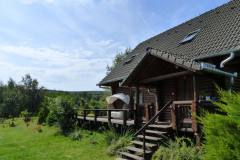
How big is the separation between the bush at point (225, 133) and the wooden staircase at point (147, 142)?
5.32 metres

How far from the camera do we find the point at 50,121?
23812mm

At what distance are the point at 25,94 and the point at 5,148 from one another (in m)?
49.7

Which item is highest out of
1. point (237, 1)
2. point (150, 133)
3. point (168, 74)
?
point (237, 1)

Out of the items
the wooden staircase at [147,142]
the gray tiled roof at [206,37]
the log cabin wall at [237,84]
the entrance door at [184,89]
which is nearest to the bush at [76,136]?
the gray tiled roof at [206,37]

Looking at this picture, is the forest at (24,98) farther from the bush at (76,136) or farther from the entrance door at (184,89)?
the entrance door at (184,89)

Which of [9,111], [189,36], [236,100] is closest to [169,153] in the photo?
[236,100]

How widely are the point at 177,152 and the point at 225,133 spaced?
4738mm

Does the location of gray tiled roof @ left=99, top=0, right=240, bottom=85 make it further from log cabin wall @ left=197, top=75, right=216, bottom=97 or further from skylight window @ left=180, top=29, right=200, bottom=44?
log cabin wall @ left=197, top=75, right=216, bottom=97

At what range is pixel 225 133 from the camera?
4.31 meters

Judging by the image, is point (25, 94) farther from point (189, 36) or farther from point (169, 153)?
point (169, 153)

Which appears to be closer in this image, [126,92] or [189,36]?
[189,36]

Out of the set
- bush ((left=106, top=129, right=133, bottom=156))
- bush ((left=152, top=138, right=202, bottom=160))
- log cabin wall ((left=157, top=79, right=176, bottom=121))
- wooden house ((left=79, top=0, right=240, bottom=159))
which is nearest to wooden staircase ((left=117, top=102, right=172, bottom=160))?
wooden house ((left=79, top=0, right=240, bottom=159))

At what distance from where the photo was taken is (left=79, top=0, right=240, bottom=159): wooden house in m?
10.2

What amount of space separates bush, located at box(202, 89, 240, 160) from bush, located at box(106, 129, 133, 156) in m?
7.17
